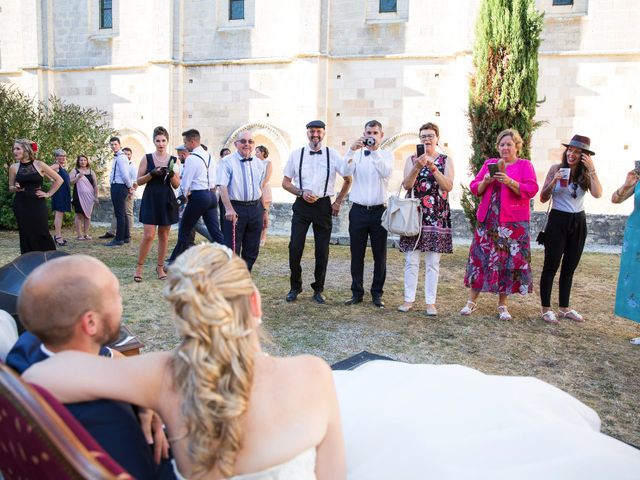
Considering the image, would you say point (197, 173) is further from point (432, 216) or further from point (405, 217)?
point (432, 216)

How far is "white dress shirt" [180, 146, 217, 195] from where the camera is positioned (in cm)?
777

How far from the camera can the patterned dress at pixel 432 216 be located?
19.9 feet

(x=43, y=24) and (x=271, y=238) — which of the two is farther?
(x=43, y=24)

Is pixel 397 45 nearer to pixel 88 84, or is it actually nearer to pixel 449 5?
pixel 449 5

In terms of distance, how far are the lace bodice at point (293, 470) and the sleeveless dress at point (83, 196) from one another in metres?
10.9

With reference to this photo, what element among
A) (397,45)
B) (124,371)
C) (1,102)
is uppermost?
(397,45)

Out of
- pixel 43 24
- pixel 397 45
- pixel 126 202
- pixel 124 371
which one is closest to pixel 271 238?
pixel 126 202

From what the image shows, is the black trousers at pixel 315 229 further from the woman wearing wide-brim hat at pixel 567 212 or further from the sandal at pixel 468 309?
the woman wearing wide-brim hat at pixel 567 212

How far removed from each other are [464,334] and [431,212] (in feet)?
4.56

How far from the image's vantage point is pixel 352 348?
5.03 metres

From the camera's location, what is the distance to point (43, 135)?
13531 millimetres

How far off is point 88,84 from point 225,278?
2118 cm

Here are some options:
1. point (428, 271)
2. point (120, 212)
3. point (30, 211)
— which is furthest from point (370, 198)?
point (120, 212)

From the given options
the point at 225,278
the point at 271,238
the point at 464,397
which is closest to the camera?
the point at 225,278
